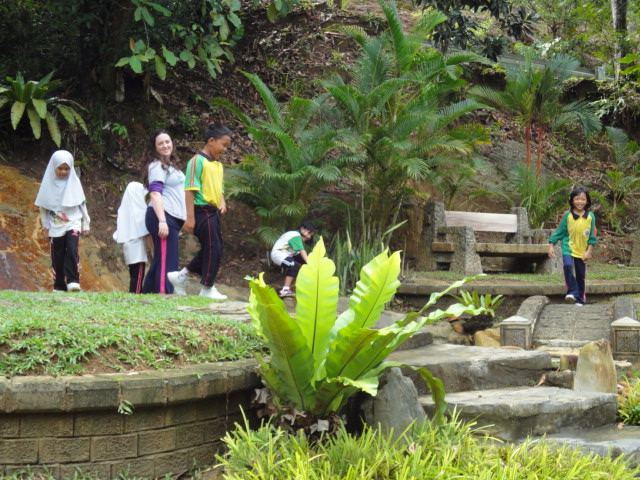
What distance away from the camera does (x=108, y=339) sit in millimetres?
4250

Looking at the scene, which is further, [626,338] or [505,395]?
[626,338]

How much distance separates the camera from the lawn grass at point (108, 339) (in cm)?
404

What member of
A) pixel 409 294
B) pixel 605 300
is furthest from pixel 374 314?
pixel 605 300

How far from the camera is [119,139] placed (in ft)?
39.9

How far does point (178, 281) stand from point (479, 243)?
6003 millimetres

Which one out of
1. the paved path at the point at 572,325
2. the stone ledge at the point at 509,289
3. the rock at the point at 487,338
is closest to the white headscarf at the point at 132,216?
the rock at the point at 487,338

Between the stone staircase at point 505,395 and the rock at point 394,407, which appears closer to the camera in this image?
the rock at point 394,407

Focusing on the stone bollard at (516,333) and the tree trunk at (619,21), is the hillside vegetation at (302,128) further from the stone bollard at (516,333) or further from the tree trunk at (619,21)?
the stone bollard at (516,333)

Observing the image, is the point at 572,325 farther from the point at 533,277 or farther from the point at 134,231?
the point at 134,231

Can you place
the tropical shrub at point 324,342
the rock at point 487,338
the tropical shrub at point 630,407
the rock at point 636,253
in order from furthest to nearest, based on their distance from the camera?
1. the rock at point 636,253
2. the rock at point 487,338
3. the tropical shrub at point 630,407
4. the tropical shrub at point 324,342

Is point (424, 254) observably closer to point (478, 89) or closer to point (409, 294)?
point (409, 294)

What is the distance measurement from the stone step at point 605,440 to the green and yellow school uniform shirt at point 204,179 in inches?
150

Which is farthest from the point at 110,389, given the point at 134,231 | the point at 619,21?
the point at 619,21

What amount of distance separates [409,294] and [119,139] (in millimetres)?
5052
